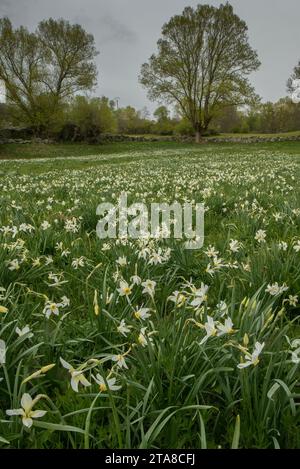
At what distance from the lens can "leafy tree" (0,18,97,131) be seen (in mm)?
48688

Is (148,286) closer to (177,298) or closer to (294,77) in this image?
(177,298)

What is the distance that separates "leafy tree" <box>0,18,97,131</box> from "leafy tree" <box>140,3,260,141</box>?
9634 mm

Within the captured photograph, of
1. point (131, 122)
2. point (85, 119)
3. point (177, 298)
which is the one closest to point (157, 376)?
point (177, 298)

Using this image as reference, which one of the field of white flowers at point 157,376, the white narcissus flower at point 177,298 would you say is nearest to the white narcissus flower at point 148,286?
the field of white flowers at point 157,376

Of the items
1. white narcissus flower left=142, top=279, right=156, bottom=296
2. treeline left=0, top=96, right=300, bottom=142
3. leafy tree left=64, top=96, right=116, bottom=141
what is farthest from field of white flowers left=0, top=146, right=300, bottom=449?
leafy tree left=64, top=96, right=116, bottom=141

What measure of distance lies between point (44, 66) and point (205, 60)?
23.4 m

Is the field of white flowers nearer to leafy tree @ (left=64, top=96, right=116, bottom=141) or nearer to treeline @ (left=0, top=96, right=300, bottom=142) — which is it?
treeline @ (left=0, top=96, right=300, bottom=142)

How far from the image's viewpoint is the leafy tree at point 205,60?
51.3m

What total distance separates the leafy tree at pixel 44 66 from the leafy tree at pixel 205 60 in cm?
963

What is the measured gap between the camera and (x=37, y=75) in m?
49.7

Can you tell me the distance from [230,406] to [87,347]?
95 cm

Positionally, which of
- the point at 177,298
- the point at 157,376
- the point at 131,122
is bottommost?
the point at 157,376

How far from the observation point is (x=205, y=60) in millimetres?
53094

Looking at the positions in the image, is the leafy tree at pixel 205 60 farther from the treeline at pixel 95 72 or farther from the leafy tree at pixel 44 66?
the leafy tree at pixel 44 66
